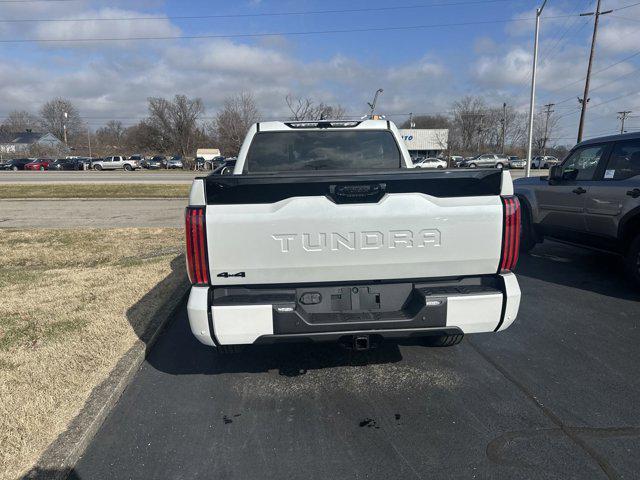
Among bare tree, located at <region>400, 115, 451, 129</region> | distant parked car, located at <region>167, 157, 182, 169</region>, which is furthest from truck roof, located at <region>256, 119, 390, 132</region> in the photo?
bare tree, located at <region>400, 115, 451, 129</region>

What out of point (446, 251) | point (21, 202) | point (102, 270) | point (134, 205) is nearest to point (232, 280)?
point (446, 251)

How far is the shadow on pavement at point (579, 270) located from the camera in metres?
5.95

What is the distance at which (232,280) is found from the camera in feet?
9.61

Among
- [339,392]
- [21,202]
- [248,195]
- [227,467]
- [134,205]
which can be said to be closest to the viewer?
[227,467]

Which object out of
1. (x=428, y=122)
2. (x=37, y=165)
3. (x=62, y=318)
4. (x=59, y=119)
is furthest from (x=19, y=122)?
(x=62, y=318)

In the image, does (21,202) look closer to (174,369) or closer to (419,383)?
(174,369)

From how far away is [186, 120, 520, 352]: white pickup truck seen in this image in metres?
2.84

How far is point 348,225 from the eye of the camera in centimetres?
288

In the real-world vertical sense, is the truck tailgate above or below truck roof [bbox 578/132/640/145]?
below

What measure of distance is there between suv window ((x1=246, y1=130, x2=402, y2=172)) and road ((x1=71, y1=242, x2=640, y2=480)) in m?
1.87

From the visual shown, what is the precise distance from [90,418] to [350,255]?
6.67 ft

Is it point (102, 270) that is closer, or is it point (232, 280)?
point (232, 280)

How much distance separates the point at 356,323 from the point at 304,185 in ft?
3.13

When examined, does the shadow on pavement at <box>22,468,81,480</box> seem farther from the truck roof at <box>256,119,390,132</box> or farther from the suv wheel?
the suv wheel
